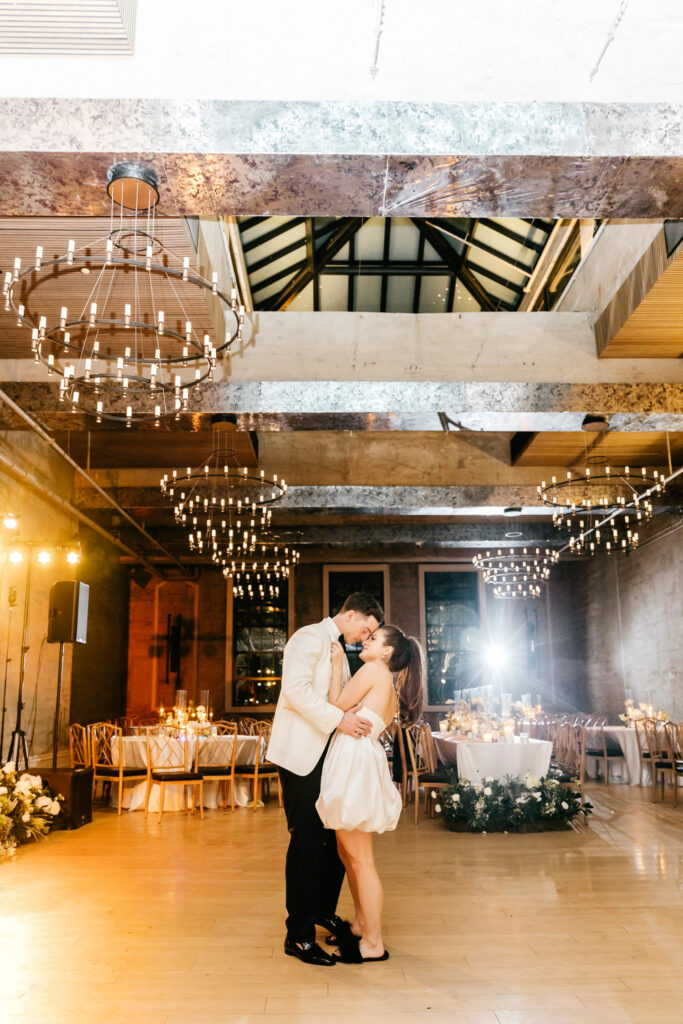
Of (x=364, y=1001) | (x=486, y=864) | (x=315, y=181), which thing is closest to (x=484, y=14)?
(x=315, y=181)

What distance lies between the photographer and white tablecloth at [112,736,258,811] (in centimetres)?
991

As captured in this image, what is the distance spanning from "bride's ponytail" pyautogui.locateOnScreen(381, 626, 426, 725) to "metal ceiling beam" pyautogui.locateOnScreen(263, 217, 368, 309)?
Answer: 8.88 m

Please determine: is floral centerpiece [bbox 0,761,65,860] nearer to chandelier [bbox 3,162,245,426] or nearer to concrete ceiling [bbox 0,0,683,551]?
chandelier [bbox 3,162,245,426]

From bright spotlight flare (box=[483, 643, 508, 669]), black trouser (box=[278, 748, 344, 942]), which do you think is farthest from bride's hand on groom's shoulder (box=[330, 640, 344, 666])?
bright spotlight flare (box=[483, 643, 508, 669])

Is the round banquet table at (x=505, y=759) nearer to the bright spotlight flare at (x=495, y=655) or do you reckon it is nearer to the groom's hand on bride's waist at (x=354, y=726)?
the groom's hand on bride's waist at (x=354, y=726)

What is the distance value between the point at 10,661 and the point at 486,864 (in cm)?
613

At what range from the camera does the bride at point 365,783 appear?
4.11 m

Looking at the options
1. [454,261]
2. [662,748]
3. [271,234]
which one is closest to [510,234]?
[454,261]

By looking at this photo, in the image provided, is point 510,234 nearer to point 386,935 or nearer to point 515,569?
point 515,569

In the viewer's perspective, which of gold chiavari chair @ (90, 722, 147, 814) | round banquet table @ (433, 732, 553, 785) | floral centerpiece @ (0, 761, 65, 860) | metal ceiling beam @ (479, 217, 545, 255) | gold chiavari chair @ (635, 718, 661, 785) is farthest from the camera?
metal ceiling beam @ (479, 217, 545, 255)

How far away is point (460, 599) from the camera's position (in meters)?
17.6

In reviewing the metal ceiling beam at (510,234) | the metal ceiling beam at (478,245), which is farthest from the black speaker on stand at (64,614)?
the metal ceiling beam at (510,234)

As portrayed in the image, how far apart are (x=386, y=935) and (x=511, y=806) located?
3.82 meters

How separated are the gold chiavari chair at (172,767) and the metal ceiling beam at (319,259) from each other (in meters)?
7.35
